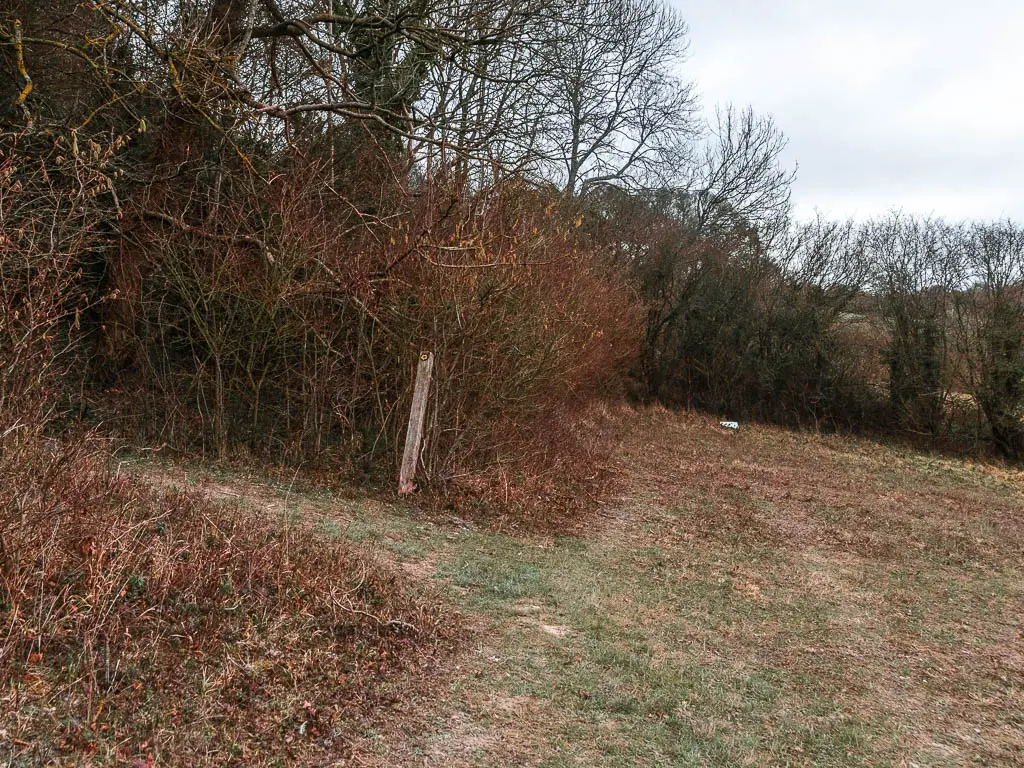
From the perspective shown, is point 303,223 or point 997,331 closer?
point 303,223

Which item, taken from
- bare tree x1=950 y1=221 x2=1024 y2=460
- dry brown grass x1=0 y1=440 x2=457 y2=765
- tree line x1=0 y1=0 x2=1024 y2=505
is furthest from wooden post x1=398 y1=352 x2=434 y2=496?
bare tree x1=950 y1=221 x2=1024 y2=460

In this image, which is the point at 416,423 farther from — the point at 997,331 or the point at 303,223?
the point at 997,331

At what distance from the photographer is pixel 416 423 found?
9375 millimetres

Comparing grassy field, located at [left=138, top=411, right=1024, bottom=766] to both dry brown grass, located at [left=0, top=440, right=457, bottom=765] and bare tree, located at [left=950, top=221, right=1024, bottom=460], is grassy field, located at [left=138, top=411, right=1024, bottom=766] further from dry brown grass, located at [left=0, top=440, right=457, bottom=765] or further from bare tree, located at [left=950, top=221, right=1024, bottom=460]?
bare tree, located at [left=950, top=221, right=1024, bottom=460]

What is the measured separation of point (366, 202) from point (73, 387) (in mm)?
4579

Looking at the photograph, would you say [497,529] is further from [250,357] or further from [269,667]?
[269,667]

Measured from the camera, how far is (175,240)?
10031 mm

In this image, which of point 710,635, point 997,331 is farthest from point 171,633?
point 997,331

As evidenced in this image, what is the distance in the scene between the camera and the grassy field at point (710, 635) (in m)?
4.41

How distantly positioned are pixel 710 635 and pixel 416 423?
4398 millimetres

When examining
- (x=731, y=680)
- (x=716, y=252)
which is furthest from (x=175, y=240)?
(x=716, y=252)

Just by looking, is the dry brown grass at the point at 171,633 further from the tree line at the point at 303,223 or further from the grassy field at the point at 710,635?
the tree line at the point at 303,223

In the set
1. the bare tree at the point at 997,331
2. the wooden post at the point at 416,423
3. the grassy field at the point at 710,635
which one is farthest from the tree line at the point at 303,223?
the bare tree at the point at 997,331

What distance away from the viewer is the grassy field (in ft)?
14.5
